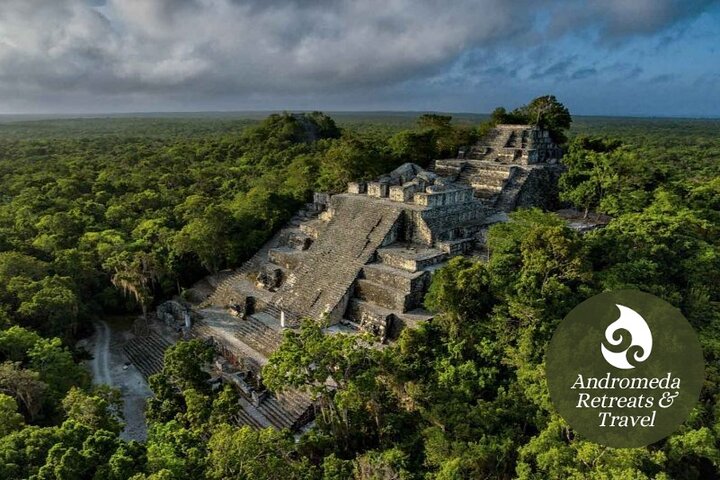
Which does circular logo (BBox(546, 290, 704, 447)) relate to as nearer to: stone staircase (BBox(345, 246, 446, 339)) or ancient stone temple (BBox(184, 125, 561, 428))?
ancient stone temple (BBox(184, 125, 561, 428))

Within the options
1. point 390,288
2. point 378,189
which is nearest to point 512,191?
point 378,189

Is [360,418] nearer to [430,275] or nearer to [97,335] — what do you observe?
[430,275]

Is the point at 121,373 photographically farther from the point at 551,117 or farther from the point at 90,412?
the point at 551,117

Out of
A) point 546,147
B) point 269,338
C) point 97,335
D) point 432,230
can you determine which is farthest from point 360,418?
point 546,147

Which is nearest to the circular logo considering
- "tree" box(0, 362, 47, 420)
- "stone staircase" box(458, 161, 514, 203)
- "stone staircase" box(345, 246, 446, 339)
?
"stone staircase" box(345, 246, 446, 339)

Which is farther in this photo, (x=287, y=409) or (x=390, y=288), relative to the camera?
(x=390, y=288)

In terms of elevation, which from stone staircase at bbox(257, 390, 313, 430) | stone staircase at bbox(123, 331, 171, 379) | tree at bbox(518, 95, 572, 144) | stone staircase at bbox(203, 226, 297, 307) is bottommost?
stone staircase at bbox(123, 331, 171, 379)
